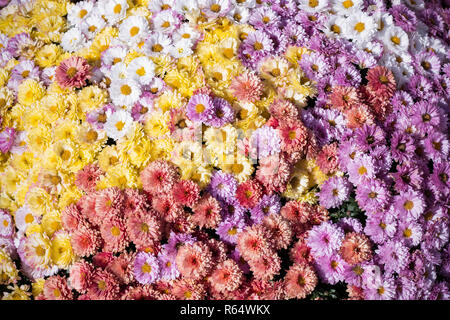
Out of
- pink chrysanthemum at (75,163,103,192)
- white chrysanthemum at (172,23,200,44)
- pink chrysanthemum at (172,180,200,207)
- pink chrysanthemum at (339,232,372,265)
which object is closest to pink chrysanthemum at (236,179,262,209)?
pink chrysanthemum at (172,180,200,207)

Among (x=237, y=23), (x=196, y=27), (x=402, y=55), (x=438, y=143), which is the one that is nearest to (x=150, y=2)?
(x=196, y=27)

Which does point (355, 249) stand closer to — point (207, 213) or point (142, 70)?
point (207, 213)

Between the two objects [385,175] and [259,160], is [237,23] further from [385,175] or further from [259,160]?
[385,175]

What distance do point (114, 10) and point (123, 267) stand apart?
4.05ft

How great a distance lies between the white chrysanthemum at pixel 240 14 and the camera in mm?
2064

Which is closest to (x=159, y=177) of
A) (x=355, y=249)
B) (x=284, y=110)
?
(x=284, y=110)

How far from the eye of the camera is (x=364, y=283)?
1749 mm

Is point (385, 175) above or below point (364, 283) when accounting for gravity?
above

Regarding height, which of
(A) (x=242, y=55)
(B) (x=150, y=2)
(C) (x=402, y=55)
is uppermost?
(B) (x=150, y=2)

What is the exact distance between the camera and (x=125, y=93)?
1919 mm

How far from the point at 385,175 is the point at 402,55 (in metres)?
0.69

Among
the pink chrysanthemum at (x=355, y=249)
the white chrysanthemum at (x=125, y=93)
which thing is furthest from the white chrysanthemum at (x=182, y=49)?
the pink chrysanthemum at (x=355, y=249)

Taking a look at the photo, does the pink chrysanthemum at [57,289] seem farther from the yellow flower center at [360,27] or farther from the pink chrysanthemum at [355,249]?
the yellow flower center at [360,27]

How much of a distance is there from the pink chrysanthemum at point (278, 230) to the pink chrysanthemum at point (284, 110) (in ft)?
1.35
